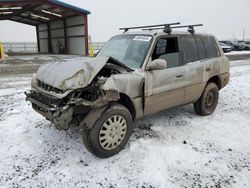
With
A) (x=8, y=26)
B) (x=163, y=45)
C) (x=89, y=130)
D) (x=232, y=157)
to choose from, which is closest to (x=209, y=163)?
(x=232, y=157)

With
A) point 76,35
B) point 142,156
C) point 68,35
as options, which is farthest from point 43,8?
point 142,156

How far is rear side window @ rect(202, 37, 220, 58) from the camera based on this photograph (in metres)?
5.47

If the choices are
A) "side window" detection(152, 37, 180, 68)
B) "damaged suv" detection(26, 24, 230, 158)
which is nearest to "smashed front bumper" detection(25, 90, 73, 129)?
"damaged suv" detection(26, 24, 230, 158)

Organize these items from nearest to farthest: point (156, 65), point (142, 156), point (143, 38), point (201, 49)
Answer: point (142, 156) < point (156, 65) < point (143, 38) < point (201, 49)

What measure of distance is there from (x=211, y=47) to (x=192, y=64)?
1.04 meters

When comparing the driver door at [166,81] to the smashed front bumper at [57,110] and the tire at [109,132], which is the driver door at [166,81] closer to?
the tire at [109,132]

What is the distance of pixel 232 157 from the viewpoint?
3840 mm

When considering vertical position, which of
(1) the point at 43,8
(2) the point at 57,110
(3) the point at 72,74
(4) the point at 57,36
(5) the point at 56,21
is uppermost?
(1) the point at 43,8

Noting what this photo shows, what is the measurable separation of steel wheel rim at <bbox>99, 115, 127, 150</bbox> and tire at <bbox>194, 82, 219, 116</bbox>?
2357 millimetres

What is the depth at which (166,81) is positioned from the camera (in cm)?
439

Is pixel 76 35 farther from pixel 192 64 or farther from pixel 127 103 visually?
Result: pixel 127 103

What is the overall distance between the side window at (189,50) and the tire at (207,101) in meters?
0.84

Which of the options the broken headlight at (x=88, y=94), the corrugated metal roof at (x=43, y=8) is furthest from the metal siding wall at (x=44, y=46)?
the broken headlight at (x=88, y=94)

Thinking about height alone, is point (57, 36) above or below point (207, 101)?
above
